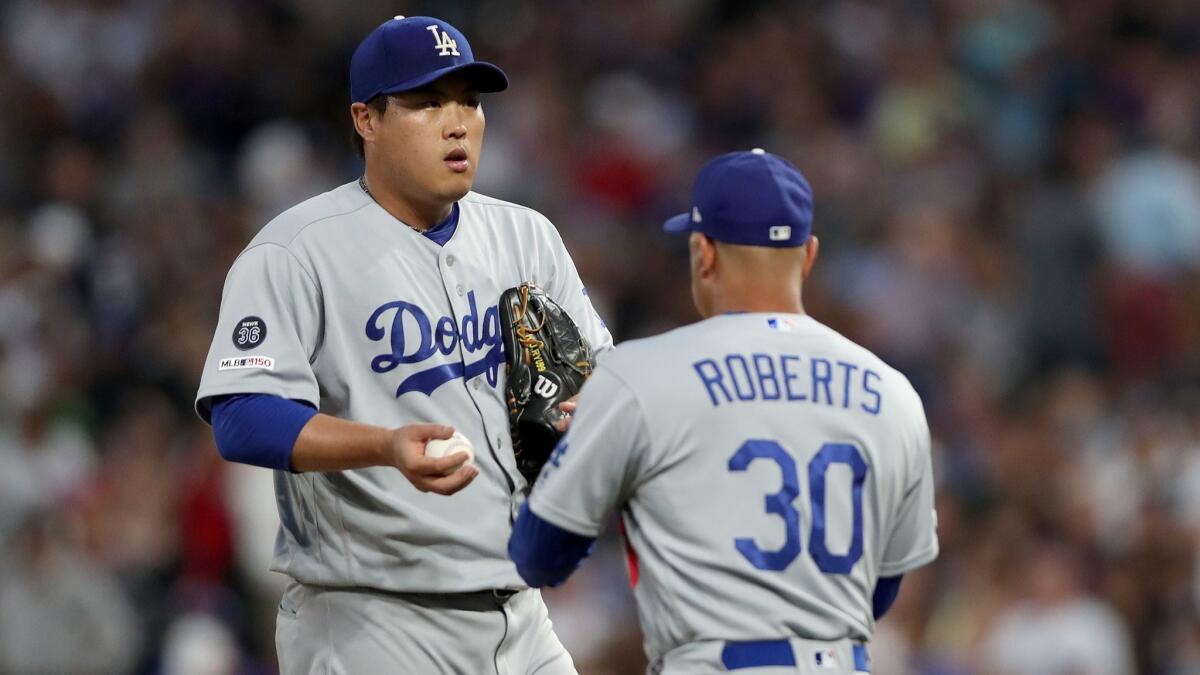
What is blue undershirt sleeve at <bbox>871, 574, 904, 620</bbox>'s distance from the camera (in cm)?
363

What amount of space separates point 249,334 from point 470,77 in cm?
75

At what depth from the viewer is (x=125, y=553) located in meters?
8.64

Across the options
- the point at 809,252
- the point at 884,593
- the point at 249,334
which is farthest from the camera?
the point at 249,334

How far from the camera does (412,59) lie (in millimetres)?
3900

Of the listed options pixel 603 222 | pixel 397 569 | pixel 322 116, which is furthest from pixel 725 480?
pixel 322 116

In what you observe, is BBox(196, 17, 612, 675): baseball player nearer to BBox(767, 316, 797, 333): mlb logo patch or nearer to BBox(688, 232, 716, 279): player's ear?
BBox(688, 232, 716, 279): player's ear

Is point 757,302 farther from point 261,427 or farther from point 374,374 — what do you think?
point 261,427

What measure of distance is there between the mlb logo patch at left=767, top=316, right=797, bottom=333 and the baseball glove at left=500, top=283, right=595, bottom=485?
0.68 metres

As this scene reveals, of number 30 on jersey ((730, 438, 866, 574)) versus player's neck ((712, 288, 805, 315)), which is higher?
player's neck ((712, 288, 805, 315))

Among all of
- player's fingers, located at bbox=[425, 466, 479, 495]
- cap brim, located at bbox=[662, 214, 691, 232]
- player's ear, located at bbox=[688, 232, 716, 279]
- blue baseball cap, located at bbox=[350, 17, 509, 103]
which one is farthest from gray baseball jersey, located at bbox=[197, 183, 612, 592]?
player's ear, located at bbox=[688, 232, 716, 279]

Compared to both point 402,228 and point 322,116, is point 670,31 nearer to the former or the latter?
point 322,116

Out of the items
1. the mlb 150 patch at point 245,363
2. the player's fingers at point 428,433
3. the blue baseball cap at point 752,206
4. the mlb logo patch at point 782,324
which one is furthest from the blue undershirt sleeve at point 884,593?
the mlb 150 patch at point 245,363

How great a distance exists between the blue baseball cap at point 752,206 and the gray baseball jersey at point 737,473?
0.15 meters

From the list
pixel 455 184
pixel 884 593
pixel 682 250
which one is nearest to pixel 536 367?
pixel 455 184
